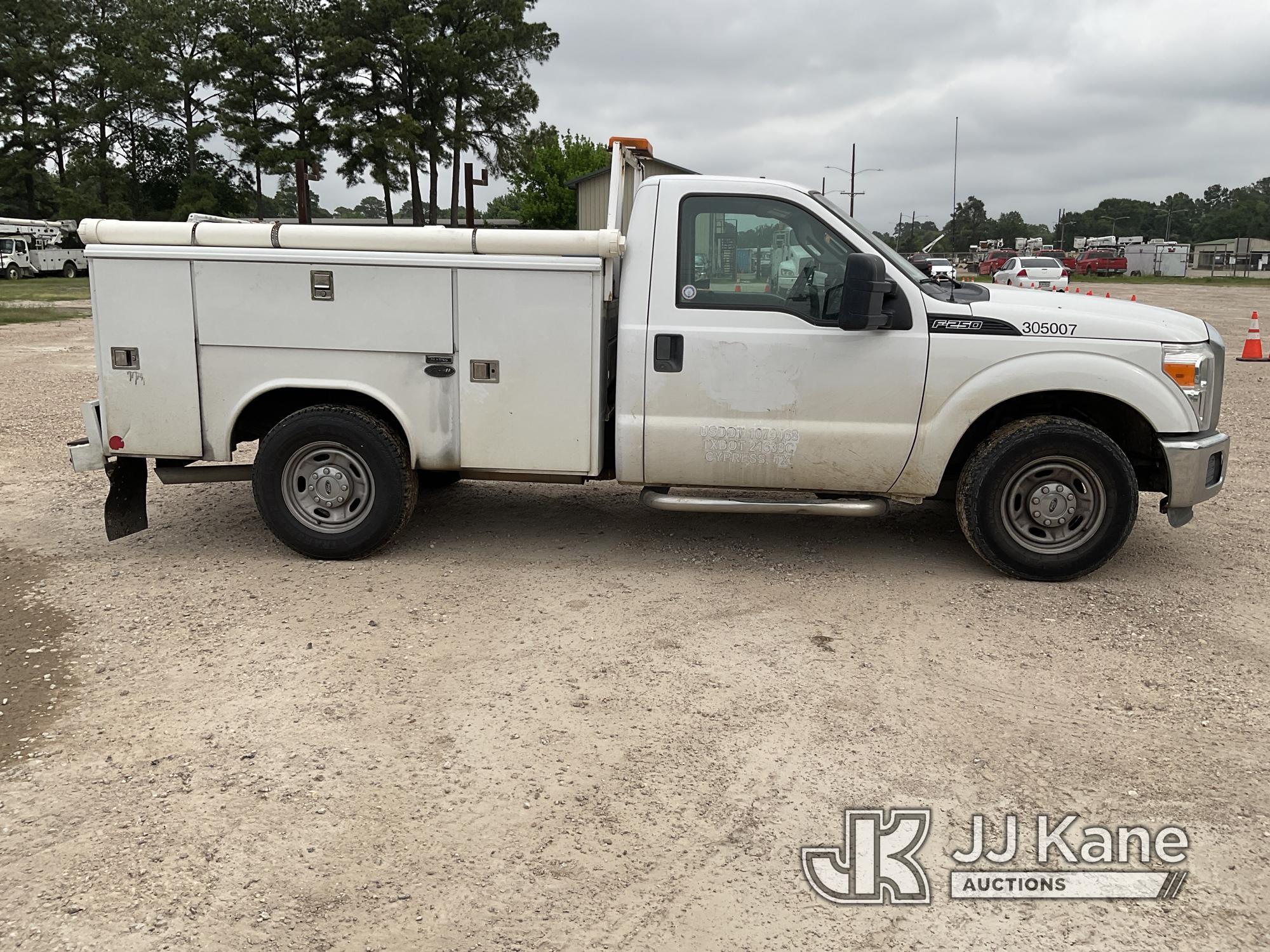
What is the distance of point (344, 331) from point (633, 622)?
227 cm

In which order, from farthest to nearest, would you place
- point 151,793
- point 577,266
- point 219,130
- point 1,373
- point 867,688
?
point 219,130, point 1,373, point 577,266, point 867,688, point 151,793

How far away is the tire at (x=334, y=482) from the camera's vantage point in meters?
6.01

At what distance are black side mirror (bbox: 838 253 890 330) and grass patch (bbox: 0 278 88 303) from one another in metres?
31.8

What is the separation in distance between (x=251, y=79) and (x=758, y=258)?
55.2 metres

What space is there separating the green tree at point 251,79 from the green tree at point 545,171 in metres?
11.8

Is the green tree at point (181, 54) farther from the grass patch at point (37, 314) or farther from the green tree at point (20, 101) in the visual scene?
the grass patch at point (37, 314)

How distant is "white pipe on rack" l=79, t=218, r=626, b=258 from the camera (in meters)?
5.77

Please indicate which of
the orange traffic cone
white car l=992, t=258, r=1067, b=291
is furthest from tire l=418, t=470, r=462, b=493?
white car l=992, t=258, r=1067, b=291

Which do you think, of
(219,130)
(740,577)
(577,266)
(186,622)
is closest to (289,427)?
(186,622)

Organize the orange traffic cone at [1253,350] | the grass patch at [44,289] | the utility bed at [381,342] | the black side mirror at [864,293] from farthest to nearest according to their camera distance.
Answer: the grass patch at [44,289]
the orange traffic cone at [1253,350]
the utility bed at [381,342]
the black side mirror at [864,293]

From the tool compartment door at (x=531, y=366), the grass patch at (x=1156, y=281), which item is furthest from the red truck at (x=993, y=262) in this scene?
the tool compartment door at (x=531, y=366)

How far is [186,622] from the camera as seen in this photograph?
5.29 m

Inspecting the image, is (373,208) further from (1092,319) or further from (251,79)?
(1092,319)

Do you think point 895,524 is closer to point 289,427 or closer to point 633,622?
point 633,622
